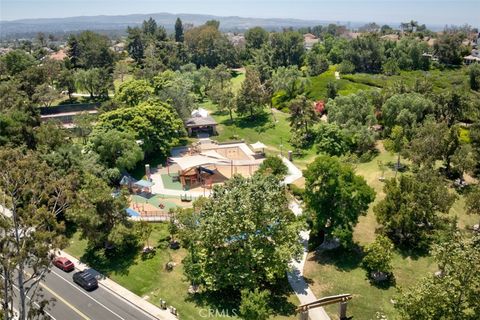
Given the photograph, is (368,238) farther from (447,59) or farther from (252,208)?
(447,59)

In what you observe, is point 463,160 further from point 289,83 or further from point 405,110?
point 289,83

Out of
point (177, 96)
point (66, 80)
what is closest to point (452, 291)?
point (177, 96)

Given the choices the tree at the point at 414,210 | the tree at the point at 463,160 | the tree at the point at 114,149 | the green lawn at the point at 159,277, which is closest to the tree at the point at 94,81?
the tree at the point at 114,149

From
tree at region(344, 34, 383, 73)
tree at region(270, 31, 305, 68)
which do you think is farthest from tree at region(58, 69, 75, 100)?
tree at region(344, 34, 383, 73)

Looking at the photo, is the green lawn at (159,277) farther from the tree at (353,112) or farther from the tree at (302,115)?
the tree at (353,112)

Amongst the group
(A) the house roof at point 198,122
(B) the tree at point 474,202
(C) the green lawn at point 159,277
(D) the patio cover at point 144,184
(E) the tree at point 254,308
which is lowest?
(C) the green lawn at point 159,277

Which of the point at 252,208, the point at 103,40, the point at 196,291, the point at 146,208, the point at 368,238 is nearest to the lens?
the point at 252,208

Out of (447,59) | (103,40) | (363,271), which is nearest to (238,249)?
(363,271)

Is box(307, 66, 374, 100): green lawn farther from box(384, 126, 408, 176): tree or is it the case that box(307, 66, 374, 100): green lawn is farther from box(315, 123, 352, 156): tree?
box(384, 126, 408, 176): tree
